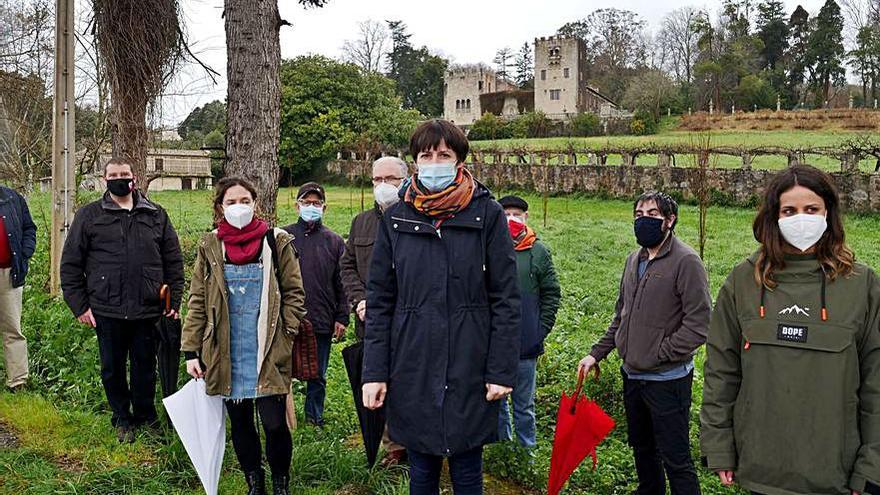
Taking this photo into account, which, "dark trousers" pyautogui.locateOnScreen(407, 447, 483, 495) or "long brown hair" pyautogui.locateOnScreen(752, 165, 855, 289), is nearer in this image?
"long brown hair" pyautogui.locateOnScreen(752, 165, 855, 289)

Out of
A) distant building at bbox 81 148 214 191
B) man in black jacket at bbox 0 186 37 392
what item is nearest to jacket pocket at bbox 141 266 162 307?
man in black jacket at bbox 0 186 37 392

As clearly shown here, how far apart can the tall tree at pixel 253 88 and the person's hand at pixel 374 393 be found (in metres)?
3.98

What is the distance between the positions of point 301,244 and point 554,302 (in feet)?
6.16

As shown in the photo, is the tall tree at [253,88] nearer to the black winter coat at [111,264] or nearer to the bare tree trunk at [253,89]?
the bare tree trunk at [253,89]

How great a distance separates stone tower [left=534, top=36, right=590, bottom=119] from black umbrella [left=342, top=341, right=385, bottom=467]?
58.5m

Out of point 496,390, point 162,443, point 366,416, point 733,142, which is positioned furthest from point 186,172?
point 496,390

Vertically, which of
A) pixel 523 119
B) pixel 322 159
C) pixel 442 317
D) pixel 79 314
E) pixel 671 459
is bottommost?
pixel 671 459

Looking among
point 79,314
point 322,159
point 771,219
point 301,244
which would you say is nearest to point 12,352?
point 79,314

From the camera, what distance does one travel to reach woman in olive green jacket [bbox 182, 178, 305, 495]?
3.74 meters

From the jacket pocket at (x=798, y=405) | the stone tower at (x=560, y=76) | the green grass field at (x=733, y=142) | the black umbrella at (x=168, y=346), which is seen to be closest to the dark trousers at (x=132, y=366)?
the black umbrella at (x=168, y=346)

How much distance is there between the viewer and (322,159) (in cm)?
3578

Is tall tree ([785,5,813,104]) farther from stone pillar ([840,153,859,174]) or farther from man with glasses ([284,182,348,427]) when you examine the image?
man with glasses ([284,182,348,427])

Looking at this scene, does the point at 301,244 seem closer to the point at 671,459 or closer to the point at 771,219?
the point at 671,459

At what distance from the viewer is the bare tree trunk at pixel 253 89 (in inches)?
247
